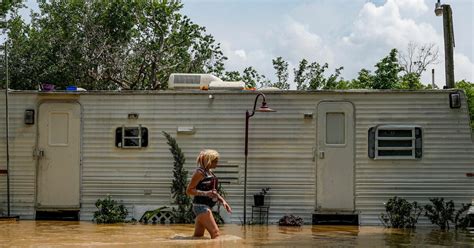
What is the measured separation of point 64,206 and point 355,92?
6080mm

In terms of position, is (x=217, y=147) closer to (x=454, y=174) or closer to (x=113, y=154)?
(x=113, y=154)

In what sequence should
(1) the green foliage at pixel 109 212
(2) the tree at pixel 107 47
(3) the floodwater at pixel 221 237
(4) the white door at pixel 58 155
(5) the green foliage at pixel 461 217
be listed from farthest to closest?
(2) the tree at pixel 107 47 < (4) the white door at pixel 58 155 < (1) the green foliage at pixel 109 212 < (5) the green foliage at pixel 461 217 < (3) the floodwater at pixel 221 237

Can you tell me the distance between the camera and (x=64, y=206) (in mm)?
14383

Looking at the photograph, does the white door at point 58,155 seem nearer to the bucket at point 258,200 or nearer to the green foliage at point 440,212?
the bucket at point 258,200

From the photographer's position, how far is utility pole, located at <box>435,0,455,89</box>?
17219 millimetres

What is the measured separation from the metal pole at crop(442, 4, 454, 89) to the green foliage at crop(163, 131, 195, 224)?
6.76 metres

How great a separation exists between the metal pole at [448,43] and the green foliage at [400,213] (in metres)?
4.30

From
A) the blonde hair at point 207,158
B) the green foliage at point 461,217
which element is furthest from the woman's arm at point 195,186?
the green foliage at point 461,217

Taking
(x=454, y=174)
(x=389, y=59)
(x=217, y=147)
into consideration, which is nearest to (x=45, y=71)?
(x=389, y=59)

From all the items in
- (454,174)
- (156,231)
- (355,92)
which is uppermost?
(355,92)

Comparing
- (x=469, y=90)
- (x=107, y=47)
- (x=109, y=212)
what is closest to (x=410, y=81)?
(x=469, y=90)

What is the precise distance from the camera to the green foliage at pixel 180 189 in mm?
14133

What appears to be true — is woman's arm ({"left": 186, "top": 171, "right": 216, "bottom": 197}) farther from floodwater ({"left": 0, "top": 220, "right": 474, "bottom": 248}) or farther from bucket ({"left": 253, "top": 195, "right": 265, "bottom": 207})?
bucket ({"left": 253, "top": 195, "right": 265, "bottom": 207})

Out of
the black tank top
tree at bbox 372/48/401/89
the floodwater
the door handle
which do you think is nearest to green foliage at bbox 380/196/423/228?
the floodwater
